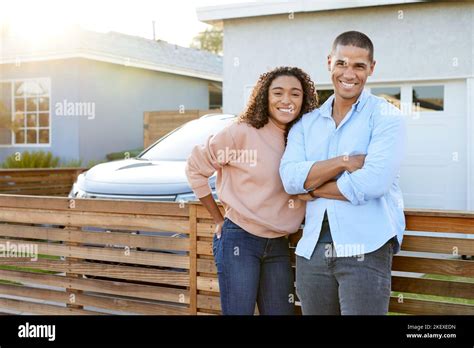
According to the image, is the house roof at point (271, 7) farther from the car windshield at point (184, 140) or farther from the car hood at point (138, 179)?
the car hood at point (138, 179)

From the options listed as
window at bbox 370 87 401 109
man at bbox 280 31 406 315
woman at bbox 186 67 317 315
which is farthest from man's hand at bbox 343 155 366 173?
window at bbox 370 87 401 109

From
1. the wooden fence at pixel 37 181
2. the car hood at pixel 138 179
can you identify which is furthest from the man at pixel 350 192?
the wooden fence at pixel 37 181

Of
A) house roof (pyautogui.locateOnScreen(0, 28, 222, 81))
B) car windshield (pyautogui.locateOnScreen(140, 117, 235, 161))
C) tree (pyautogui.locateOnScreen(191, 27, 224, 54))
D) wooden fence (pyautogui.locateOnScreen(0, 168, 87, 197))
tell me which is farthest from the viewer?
tree (pyautogui.locateOnScreen(191, 27, 224, 54))

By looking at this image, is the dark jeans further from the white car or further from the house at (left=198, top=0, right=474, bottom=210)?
the house at (left=198, top=0, right=474, bottom=210)

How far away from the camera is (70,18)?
16.2m

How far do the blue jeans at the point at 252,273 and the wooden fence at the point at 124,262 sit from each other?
421 millimetres

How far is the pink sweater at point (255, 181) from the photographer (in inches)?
125

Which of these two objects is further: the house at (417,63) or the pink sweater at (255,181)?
the house at (417,63)

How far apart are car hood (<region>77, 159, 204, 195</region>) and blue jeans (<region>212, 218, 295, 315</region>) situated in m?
2.19

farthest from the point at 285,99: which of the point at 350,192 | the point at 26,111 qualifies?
the point at 26,111

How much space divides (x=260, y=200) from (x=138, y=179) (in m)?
2.69

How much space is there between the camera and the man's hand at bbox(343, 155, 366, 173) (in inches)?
111

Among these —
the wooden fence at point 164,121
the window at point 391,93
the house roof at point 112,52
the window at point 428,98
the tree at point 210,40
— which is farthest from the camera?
the tree at point 210,40

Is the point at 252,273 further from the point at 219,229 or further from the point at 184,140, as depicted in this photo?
the point at 184,140
